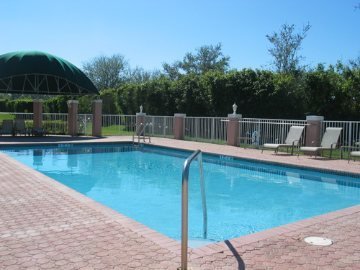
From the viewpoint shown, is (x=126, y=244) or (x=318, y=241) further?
(x=318, y=241)

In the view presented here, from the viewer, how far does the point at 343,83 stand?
62.0 feet

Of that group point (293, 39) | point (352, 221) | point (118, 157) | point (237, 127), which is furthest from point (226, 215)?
point (293, 39)

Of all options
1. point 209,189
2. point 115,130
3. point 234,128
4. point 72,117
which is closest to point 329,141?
point 234,128

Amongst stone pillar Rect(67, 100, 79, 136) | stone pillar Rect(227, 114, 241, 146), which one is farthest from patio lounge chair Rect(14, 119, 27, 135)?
stone pillar Rect(227, 114, 241, 146)

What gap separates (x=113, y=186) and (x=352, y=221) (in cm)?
605

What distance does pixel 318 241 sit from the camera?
461 cm

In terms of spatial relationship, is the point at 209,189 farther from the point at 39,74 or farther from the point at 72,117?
the point at 72,117

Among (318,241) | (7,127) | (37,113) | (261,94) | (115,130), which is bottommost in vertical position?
(318,241)

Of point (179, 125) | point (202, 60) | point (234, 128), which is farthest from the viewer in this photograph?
point (202, 60)

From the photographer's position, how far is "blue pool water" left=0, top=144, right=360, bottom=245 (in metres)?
7.17

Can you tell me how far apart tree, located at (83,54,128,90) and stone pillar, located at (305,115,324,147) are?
4927 centimetres

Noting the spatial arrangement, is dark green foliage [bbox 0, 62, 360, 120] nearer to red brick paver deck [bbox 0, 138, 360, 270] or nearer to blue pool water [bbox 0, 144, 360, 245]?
blue pool water [bbox 0, 144, 360, 245]

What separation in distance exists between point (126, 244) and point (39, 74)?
15977 millimetres

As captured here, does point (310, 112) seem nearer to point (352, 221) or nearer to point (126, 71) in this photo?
point (352, 221)
